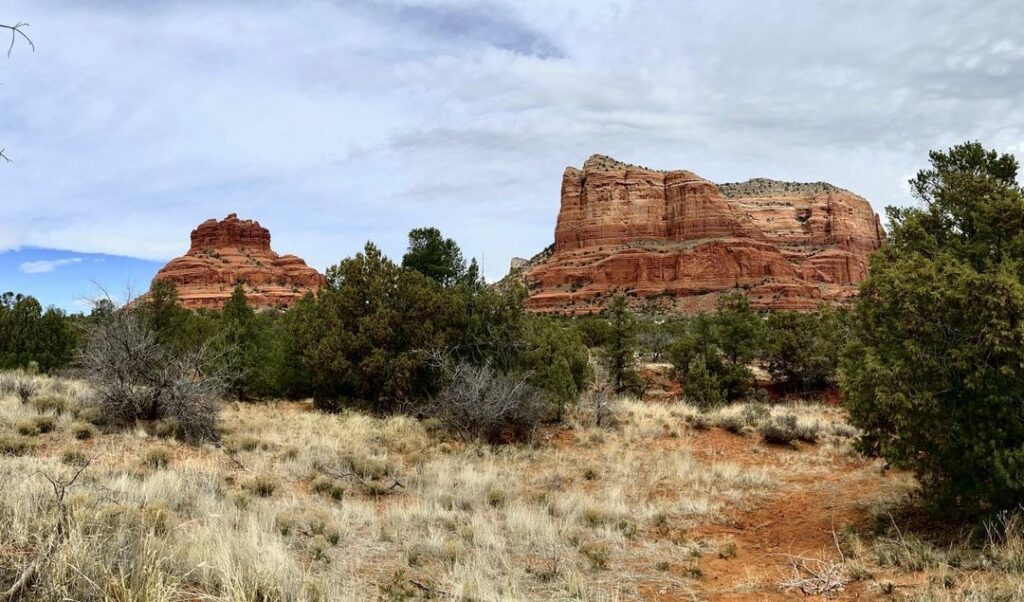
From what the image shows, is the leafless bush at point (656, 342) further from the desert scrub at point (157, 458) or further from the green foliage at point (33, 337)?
the desert scrub at point (157, 458)

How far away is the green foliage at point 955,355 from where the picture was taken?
20.7ft

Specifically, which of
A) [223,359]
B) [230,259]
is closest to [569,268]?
[230,259]

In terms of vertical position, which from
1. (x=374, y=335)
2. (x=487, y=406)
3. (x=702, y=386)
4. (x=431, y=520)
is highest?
(x=374, y=335)

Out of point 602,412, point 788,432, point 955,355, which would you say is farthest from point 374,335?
point 955,355

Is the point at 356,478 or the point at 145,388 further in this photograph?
the point at 145,388

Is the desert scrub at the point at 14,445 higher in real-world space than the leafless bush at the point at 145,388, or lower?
lower

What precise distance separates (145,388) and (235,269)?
9941cm

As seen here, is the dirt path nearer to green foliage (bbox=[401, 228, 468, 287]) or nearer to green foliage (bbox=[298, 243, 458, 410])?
green foliage (bbox=[298, 243, 458, 410])

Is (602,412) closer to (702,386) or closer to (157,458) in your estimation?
(702,386)

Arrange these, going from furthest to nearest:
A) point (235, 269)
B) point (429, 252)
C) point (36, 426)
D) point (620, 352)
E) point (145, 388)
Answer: point (235, 269), point (429, 252), point (620, 352), point (145, 388), point (36, 426)

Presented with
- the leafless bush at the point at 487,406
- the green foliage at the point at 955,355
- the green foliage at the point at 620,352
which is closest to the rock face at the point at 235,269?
the green foliage at the point at 620,352

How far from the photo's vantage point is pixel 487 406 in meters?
13.7

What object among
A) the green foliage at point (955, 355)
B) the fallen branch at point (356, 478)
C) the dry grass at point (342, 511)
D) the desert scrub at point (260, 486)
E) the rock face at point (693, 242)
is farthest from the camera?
the rock face at point (693, 242)

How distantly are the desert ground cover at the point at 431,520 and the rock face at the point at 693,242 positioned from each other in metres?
77.1
